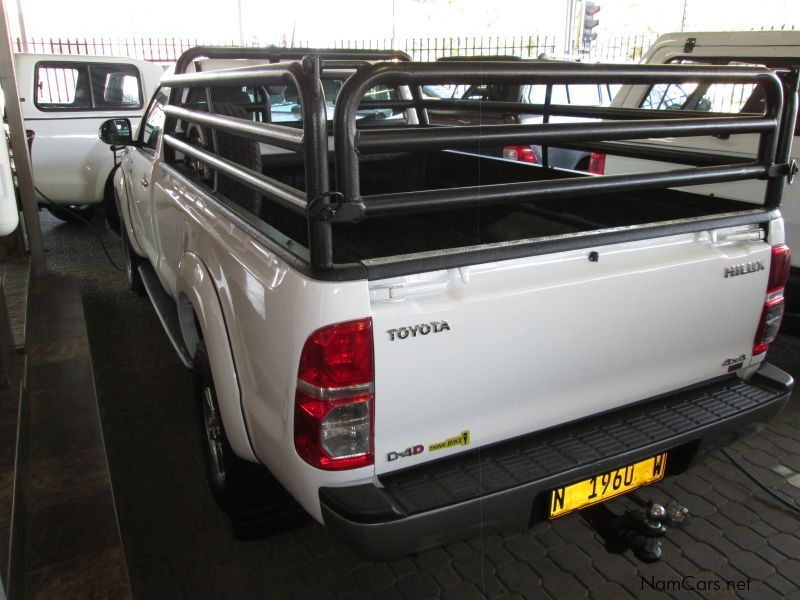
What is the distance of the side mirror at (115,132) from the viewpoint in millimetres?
4535

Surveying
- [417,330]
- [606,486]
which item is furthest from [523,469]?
[417,330]

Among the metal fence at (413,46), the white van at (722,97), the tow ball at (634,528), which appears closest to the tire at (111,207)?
the white van at (722,97)

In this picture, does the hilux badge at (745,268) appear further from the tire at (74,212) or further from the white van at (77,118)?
the tire at (74,212)

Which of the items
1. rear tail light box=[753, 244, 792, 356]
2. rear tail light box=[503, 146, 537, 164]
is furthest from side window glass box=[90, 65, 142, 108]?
A: rear tail light box=[753, 244, 792, 356]

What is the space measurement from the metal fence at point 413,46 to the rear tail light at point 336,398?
64.3ft

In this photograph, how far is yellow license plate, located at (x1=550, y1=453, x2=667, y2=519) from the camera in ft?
6.98

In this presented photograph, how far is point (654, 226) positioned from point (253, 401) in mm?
1436

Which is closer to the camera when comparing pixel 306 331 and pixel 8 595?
pixel 306 331

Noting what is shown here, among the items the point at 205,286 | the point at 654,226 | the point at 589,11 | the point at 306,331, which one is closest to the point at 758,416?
the point at 654,226

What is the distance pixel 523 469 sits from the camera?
2074 millimetres

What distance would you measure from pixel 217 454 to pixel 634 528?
1693 mm

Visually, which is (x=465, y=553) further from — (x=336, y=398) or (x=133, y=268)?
(x=133, y=268)

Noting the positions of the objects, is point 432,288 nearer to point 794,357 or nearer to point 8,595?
point 8,595

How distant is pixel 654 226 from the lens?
226 cm
